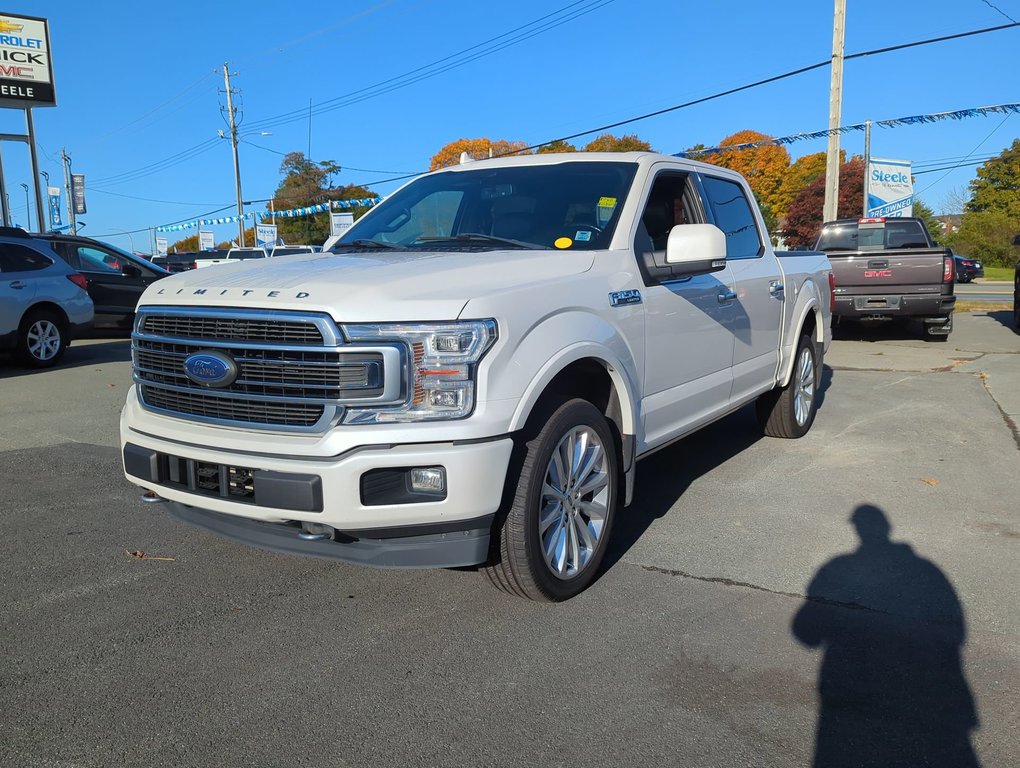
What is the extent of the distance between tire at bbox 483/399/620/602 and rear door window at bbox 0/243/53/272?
9657 mm

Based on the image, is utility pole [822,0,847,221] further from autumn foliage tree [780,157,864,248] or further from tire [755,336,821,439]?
autumn foliage tree [780,157,864,248]

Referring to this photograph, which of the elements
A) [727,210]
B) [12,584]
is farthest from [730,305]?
[12,584]

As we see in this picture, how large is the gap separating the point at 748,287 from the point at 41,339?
9287 millimetres

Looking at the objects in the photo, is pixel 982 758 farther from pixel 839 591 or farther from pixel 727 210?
pixel 727 210

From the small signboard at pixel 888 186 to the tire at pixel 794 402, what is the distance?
Answer: 22.1m

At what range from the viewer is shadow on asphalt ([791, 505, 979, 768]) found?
258cm

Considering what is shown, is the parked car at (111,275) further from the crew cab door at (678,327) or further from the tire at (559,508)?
the tire at (559,508)

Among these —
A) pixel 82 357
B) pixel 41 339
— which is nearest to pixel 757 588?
pixel 41 339

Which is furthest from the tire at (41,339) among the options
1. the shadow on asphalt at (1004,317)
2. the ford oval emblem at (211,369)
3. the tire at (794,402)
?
the shadow on asphalt at (1004,317)

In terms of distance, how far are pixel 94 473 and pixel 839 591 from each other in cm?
475

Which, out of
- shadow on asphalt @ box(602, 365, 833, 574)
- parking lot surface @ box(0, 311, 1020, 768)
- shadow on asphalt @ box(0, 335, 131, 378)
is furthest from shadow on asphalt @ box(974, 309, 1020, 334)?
shadow on asphalt @ box(0, 335, 131, 378)

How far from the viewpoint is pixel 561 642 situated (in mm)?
3270

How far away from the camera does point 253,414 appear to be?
323cm

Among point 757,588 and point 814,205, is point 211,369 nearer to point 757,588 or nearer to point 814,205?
point 757,588
